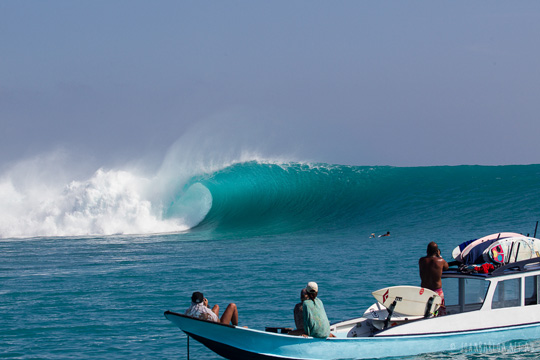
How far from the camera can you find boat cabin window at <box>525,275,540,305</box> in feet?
32.2

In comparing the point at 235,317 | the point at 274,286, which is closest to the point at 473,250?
the point at 235,317

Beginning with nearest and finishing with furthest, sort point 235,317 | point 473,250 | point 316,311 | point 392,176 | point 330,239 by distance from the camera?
point 316,311 < point 235,317 < point 473,250 < point 330,239 < point 392,176

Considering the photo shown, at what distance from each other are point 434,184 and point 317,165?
827 cm

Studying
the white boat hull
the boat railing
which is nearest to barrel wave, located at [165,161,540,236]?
the boat railing

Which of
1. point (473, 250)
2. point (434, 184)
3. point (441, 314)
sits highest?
point (434, 184)

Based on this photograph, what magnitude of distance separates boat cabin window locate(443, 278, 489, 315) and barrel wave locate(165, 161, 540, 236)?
19.3m

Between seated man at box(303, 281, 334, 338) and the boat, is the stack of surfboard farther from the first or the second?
seated man at box(303, 281, 334, 338)

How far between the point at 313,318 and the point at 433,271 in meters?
2.06

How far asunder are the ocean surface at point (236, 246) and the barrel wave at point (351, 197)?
0.11m

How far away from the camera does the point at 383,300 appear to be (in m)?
9.48

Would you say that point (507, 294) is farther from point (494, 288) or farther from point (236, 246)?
point (236, 246)

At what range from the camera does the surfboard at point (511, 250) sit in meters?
9.83

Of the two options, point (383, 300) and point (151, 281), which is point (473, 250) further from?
point (151, 281)

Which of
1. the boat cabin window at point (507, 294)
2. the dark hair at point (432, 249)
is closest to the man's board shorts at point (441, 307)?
the dark hair at point (432, 249)
